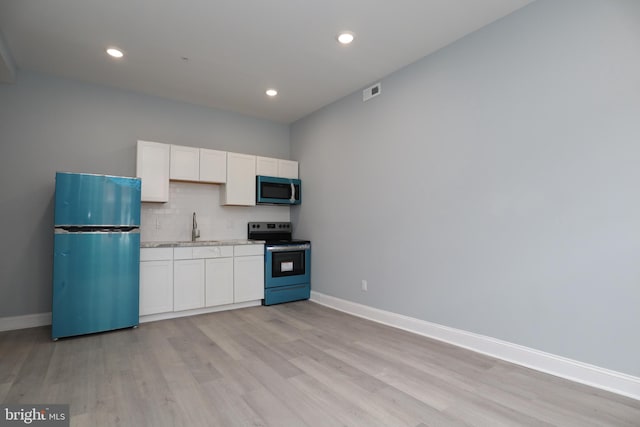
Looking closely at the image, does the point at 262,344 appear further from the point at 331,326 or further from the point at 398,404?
the point at 398,404

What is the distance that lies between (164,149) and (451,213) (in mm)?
3528

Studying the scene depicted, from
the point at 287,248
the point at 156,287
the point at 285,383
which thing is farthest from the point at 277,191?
the point at 285,383

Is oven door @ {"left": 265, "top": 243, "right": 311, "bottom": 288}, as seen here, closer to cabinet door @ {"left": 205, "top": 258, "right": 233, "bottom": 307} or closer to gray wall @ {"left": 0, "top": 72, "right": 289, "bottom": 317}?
cabinet door @ {"left": 205, "top": 258, "right": 233, "bottom": 307}

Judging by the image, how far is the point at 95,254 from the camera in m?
3.36

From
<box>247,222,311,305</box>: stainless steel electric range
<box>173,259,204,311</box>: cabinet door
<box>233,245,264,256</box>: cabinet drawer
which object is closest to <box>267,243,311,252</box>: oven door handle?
<box>247,222,311,305</box>: stainless steel electric range

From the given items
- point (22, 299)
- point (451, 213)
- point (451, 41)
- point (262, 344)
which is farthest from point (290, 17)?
point (22, 299)

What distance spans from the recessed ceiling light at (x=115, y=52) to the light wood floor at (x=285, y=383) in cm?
291

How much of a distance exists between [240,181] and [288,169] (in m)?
0.90

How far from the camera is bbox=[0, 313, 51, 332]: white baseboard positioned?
3544mm

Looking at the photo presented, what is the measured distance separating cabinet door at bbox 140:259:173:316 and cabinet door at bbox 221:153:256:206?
1.26 meters

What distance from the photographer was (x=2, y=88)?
3.64 meters

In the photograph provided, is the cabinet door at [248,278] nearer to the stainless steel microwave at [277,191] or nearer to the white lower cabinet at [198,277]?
the white lower cabinet at [198,277]

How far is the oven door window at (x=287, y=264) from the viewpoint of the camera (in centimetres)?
472

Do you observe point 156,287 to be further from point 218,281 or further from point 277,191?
point 277,191
